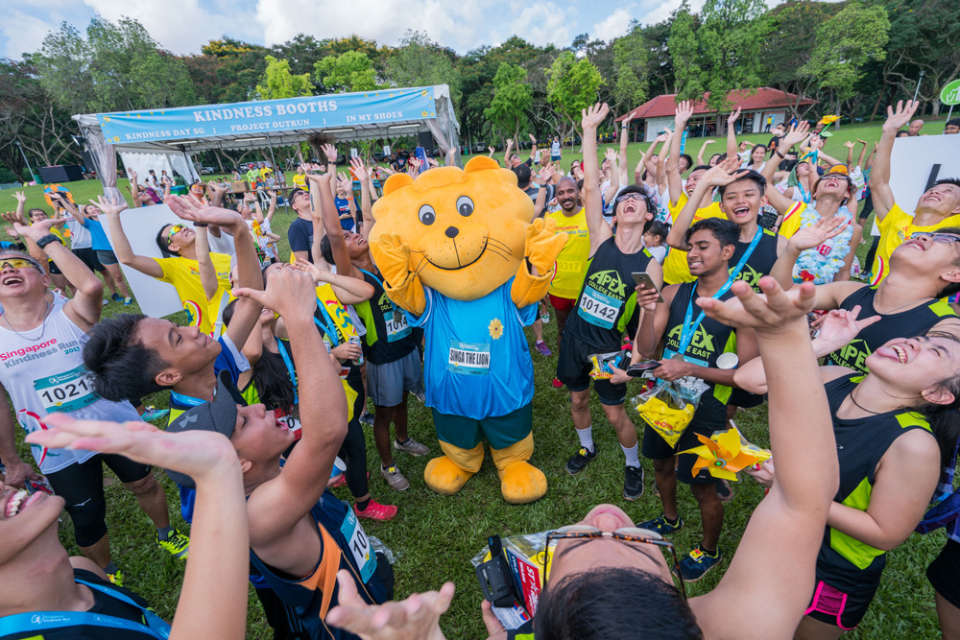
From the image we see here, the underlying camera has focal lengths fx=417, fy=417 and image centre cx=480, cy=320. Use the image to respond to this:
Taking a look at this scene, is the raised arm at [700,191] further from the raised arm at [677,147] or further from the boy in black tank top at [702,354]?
the raised arm at [677,147]

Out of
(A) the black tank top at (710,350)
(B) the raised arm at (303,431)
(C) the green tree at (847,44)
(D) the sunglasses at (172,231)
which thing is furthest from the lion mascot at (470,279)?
(C) the green tree at (847,44)

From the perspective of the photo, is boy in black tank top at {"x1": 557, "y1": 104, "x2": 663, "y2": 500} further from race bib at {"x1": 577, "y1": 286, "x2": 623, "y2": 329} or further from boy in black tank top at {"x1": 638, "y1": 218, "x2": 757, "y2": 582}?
boy in black tank top at {"x1": 638, "y1": 218, "x2": 757, "y2": 582}

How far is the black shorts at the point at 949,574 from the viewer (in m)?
1.77

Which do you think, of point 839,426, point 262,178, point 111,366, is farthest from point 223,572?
point 262,178

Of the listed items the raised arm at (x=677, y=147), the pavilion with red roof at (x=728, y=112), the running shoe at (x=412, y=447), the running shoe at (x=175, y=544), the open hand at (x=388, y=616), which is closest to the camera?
the open hand at (x=388, y=616)

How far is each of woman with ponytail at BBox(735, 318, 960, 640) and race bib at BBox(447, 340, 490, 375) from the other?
1739 millimetres

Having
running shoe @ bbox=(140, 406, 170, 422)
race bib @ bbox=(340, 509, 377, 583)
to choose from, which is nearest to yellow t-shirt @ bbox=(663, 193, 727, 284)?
race bib @ bbox=(340, 509, 377, 583)

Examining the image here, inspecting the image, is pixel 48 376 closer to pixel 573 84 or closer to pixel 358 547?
pixel 358 547

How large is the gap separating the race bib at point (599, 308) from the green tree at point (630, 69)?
138ft

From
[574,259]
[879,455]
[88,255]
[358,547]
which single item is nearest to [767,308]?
[879,455]

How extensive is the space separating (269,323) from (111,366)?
1100 mm

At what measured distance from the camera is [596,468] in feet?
12.3

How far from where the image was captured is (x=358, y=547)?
1.88 metres

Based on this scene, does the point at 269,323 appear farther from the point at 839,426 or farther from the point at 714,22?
the point at 714,22
